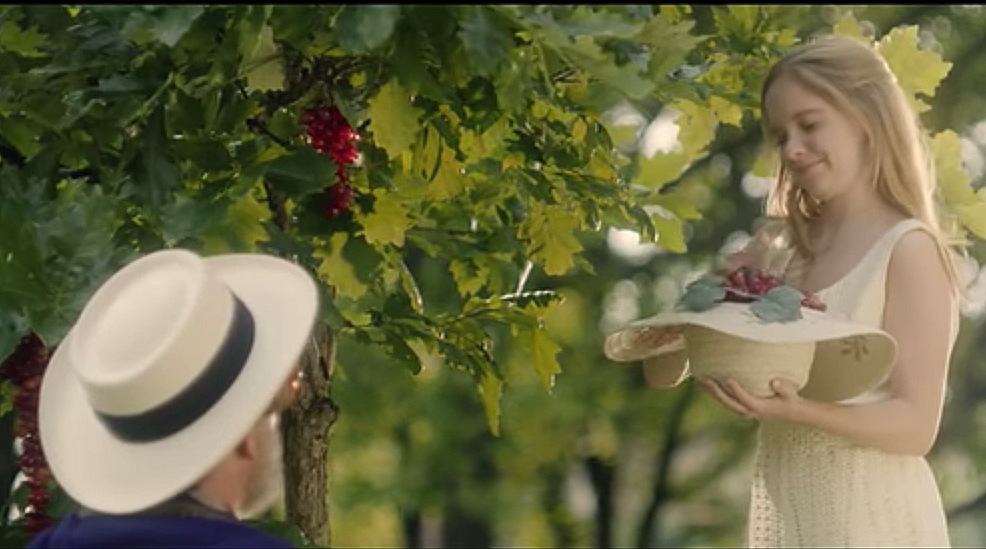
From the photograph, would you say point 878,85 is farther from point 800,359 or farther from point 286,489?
point 286,489

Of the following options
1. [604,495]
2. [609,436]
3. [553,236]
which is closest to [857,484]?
[553,236]

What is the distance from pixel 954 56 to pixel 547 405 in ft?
10.5

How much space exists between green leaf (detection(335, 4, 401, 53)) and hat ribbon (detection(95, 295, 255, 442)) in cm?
44

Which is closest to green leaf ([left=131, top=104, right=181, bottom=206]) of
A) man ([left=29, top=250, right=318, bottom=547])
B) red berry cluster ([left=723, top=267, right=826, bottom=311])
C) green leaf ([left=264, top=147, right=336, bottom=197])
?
green leaf ([left=264, top=147, right=336, bottom=197])

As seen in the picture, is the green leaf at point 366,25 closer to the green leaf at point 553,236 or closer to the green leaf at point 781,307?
the green leaf at point 781,307

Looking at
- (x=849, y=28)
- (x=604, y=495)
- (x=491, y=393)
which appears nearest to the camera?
(x=849, y=28)

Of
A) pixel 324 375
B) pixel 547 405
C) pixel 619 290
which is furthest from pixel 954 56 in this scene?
pixel 324 375

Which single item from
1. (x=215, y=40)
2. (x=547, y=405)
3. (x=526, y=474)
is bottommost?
(x=526, y=474)

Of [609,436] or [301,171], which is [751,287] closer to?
[301,171]

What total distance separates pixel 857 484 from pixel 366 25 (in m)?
1.13

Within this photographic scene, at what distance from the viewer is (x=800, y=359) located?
2.57 meters

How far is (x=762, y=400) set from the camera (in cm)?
256

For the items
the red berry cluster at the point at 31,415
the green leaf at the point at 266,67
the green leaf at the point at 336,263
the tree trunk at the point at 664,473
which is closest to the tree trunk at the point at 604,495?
the tree trunk at the point at 664,473

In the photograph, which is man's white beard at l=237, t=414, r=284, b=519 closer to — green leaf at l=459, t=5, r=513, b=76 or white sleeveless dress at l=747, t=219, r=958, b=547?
green leaf at l=459, t=5, r=513, b=76
